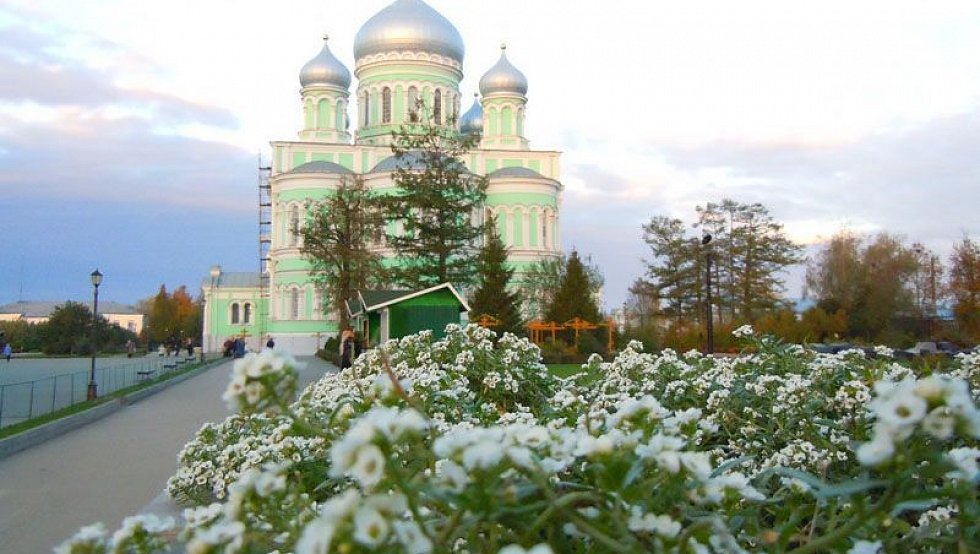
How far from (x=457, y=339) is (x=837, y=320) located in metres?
33.0

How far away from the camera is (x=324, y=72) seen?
185 feet

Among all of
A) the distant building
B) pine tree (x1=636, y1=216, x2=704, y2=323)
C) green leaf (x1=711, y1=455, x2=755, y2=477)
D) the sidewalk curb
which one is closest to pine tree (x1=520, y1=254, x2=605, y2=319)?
pine tree (x1=636, y1=216, x2=704, y2=323)

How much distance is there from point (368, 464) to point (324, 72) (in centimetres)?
5777

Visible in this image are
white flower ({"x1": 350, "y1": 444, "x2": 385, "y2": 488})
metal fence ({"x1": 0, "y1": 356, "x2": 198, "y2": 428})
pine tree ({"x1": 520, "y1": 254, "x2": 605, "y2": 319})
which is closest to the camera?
white flower ({"x1": 350, "y1": 444, "x2": 385, "y2": 488})

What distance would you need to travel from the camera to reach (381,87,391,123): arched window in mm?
54469

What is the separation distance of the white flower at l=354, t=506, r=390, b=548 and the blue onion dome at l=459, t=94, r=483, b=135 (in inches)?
2376

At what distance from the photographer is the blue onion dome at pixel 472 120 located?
61781 millimetres

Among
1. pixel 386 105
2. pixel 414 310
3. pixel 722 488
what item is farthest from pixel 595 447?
pixel 386 105

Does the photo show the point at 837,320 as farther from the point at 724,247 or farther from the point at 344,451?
the point at 344,451

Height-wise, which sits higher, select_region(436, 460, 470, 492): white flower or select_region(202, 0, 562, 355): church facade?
select_region(202, 0, 562, 355): church facade

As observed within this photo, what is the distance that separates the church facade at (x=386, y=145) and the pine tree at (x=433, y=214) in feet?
63.3

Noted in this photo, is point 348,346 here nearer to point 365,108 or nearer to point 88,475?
point 88,475

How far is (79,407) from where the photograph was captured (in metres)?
17.4

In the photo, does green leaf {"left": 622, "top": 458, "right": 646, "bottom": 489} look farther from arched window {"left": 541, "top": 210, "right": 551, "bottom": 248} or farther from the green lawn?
arched window {"left": 541, "top": 210, "right": 551, "bottom": 248}
